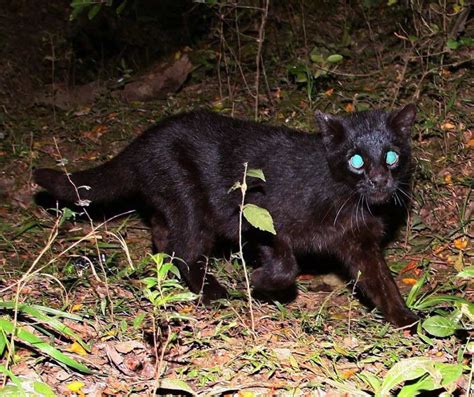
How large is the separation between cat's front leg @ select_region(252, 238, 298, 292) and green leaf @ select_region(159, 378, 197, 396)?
5.93ft

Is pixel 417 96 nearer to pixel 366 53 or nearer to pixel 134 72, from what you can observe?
pixel 366 53

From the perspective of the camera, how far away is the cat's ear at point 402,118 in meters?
5.13

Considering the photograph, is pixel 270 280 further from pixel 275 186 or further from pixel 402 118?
pixel 402 118

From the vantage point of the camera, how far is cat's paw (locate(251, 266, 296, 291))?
5.38 meters

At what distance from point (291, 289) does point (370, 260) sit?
866 millimetres

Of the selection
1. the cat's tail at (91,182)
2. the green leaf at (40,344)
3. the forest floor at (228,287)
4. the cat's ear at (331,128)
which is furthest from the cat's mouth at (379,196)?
the green leaf at (40,344)

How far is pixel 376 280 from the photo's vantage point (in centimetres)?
548

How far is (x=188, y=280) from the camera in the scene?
232 inches

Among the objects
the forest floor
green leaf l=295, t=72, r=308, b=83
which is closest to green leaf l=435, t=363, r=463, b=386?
the forest floor

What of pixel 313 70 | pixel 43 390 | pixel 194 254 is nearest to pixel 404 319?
pixel 194 254

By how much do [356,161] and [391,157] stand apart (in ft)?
0.76

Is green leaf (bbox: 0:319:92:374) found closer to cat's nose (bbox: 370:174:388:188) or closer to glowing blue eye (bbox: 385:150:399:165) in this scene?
cat's nose (bbox: 370:174:388:188)

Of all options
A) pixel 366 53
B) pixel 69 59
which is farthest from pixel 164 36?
pixel 366 53

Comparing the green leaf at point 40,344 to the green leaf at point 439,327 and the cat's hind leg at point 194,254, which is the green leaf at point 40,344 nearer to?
the green leaf at point 439,327
